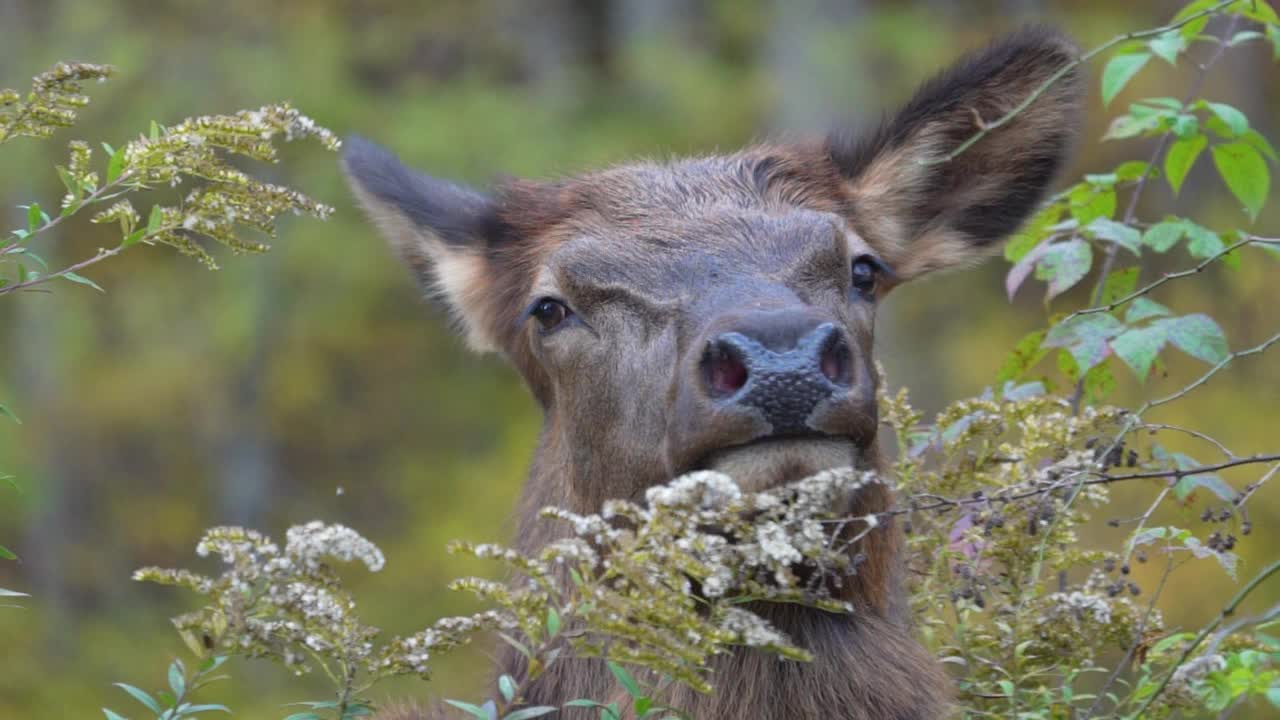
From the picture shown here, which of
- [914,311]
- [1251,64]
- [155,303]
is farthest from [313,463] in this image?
[1251,64]

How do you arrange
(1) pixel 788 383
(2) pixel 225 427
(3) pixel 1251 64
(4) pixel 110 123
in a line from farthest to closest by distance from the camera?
1. (2) pixel 225 427
2. (4) pixel 110 123
3. (3) pixel 1251 64
4. (1) pixel 788 383

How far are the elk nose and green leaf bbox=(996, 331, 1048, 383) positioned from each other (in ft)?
4.62

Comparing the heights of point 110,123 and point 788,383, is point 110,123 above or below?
above

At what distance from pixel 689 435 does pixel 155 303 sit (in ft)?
56.4

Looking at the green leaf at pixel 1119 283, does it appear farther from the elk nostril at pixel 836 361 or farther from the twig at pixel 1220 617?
the twig at pixel 1220 617

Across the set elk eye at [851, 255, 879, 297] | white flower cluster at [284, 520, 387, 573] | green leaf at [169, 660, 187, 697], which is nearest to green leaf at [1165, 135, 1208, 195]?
elk eye at [851, 255, 879, 297]

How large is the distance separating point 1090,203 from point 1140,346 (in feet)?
2.66

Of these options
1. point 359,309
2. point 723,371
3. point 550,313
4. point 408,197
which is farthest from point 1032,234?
point 359,309

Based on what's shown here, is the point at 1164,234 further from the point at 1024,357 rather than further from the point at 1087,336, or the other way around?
the point at 1024,357

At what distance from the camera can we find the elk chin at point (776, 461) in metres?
4.01

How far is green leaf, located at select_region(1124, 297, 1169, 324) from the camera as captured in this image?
16.3 ft

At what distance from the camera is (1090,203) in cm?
543

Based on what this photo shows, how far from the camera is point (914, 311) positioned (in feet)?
62.7

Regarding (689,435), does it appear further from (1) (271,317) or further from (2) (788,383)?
(1) (271,317)
